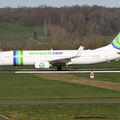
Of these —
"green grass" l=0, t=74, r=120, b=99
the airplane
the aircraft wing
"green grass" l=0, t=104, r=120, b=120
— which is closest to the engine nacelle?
the airplane

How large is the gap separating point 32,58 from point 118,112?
41.9m

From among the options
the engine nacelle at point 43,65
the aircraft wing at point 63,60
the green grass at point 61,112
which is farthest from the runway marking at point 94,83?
the aircraft wing at point 63,60

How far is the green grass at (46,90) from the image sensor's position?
39500 mm

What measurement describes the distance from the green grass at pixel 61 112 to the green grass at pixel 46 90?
594 cm

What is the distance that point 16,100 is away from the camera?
3703 centimetres

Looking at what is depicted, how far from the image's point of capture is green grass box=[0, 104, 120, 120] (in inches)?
1140

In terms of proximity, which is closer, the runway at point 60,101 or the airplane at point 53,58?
the runway at point 60,101

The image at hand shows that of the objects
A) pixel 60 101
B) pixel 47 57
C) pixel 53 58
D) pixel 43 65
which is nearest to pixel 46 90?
pixel 60 101

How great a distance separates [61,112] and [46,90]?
13314 mm

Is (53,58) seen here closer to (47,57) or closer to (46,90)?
(47,57)

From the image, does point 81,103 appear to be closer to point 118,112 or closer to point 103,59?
point 118,112

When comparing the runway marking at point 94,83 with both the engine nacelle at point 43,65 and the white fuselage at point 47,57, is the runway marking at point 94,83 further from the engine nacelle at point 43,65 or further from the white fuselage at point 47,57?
the white fuselage at point 47,57

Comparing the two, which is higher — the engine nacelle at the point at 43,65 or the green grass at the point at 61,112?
the engine nacelle at the point at 43,65

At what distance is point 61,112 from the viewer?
3069 cm
